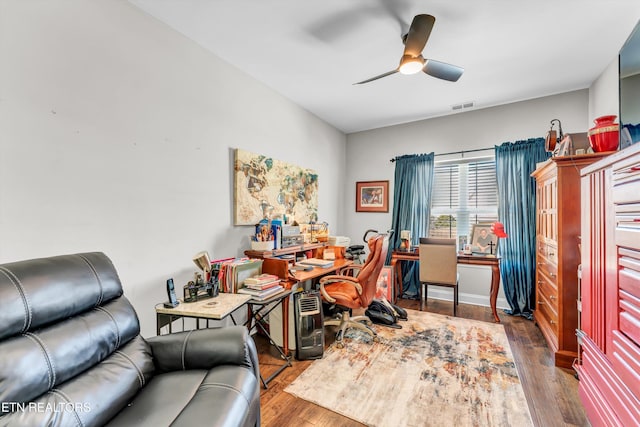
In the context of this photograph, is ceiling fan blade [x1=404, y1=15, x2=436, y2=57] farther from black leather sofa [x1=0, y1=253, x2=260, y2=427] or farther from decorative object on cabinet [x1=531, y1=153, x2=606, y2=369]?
black leather sofa [x1=0, y1=253, x2=260, y2=427]

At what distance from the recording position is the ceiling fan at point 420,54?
5.74 feet

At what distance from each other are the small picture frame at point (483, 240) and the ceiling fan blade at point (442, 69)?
2.01 metres

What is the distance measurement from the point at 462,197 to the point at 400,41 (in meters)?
2.44

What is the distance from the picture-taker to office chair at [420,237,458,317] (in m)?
3.21

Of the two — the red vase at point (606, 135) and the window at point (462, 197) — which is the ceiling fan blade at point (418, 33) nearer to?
the red vase at point (606, 135)

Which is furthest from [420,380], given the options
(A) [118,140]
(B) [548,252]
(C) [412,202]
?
(A) [118,140]

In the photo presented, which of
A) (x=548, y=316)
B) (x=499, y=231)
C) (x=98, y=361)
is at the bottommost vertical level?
(x=548, y=316)

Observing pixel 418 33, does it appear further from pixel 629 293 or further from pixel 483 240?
pixel 483 240

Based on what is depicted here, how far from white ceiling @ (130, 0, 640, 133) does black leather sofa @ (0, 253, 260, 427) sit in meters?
1.83

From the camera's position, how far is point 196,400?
3.50 ft

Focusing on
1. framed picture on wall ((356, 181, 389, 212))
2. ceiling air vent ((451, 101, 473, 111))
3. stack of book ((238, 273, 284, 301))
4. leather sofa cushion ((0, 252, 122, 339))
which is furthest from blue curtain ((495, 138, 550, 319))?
leather sofa cushion ((0, 252, 122, 339))

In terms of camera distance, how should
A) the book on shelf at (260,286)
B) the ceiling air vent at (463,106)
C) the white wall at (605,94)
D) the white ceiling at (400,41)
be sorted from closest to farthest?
the white ceiling at (400,41), the book on shelf at (260,286), the white wall at (605,94), the ceiling air vent at (463,106)

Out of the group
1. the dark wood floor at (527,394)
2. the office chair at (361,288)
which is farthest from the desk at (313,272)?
the dark wood floor at (527,394)

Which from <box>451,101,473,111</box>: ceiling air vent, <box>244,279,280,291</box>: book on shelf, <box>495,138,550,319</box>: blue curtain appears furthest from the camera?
<box>451,101,473,111</box>: ceiling air vent
